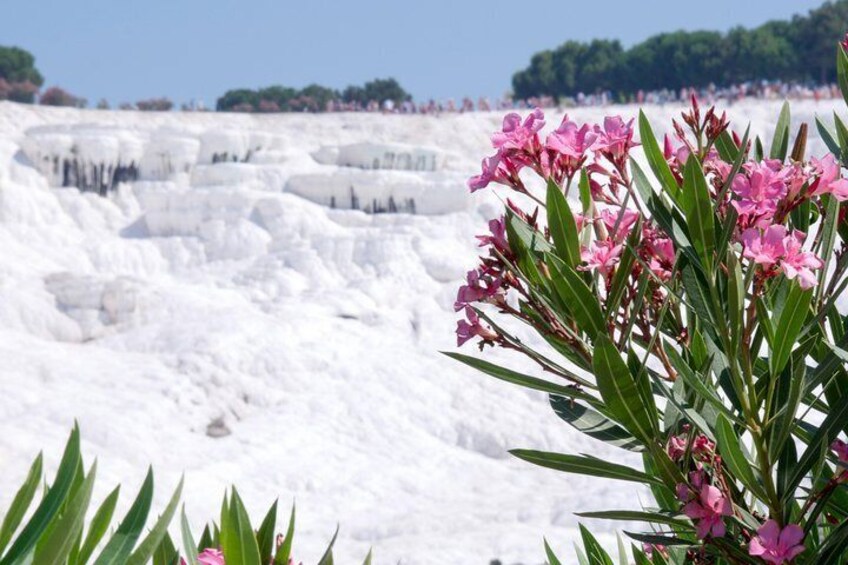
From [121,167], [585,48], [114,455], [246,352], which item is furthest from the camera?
[585,48]

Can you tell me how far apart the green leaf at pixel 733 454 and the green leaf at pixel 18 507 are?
1.00m

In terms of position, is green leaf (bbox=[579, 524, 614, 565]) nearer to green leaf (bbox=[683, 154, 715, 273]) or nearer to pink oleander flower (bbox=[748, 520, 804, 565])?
pink oleander flower (bbox=[748, 520, 804, 565])

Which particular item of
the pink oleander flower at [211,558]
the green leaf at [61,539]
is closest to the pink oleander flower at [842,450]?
the pink oleander flower at [211,558]

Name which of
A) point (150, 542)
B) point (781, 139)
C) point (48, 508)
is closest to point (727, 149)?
point (781, 139)

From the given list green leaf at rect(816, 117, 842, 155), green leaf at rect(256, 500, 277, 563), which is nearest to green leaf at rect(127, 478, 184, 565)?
green leaf at rect(256, 500, 277, 563)

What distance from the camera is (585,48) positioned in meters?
58.1

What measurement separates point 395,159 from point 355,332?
8.31m

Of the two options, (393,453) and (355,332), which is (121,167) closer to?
(355,332)

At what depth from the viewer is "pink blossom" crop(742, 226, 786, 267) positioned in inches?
46.2

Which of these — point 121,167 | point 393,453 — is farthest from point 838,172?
point 121,167

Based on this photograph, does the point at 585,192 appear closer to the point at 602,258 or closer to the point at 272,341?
the point at 602,258

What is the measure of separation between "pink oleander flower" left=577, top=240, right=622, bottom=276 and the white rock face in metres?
9.44

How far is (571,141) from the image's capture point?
4.54 ft

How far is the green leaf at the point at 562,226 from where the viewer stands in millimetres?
1263
